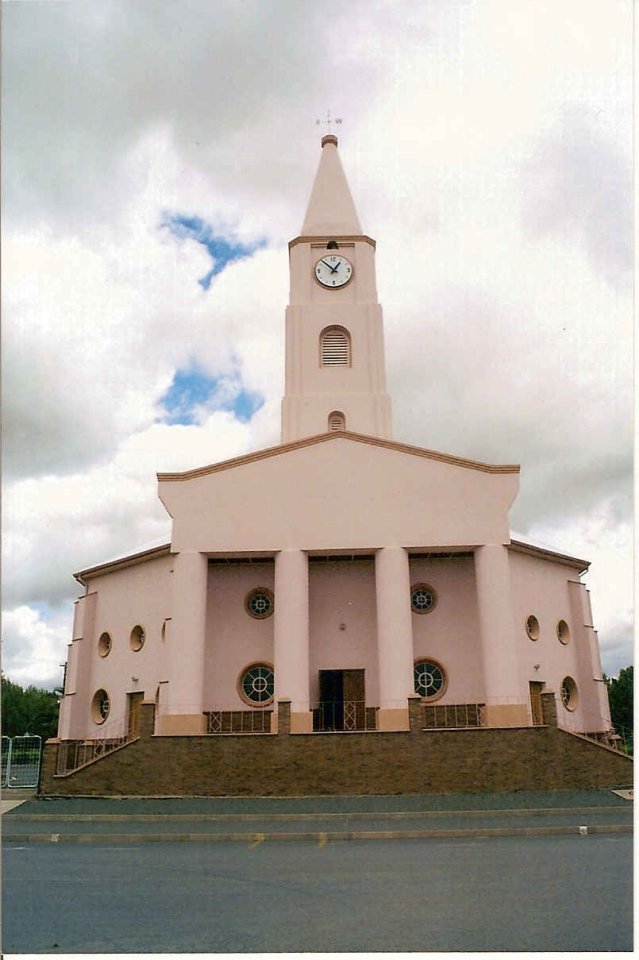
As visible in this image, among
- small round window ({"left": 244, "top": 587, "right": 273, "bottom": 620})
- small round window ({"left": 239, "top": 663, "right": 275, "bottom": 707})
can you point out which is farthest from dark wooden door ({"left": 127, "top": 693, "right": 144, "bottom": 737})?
small round window ({"left": 244, "top": 587, "right": 273, "bottom": 620})

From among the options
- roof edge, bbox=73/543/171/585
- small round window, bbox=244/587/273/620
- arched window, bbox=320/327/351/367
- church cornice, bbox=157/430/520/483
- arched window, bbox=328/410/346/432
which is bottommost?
small round window, bbox=244/587/273/620

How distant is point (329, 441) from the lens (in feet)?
82.9

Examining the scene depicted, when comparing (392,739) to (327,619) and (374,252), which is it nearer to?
(327,619)

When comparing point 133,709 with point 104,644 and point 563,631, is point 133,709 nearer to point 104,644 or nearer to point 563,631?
point 104,644

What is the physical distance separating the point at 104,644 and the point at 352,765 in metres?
13.3

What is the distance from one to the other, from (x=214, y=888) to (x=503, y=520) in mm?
17394

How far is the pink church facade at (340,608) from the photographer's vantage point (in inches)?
928

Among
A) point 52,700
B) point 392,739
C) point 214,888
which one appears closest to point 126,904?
point 214,888

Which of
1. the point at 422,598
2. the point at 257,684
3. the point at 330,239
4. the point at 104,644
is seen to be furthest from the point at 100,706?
the point at 330,239

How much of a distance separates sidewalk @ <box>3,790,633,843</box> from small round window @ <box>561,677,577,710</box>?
9.02 m

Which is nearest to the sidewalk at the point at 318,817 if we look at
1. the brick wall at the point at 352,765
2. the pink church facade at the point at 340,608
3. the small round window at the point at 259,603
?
the brick wall at the point at 352,765

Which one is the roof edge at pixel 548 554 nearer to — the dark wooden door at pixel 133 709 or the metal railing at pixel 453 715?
the metal railing at pixel 453 715

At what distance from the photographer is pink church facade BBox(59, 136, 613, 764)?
2358 cm

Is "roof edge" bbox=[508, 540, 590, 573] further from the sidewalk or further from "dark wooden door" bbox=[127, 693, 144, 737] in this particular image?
"dark wooden door" bbox=[127, 693, 144, 737]
